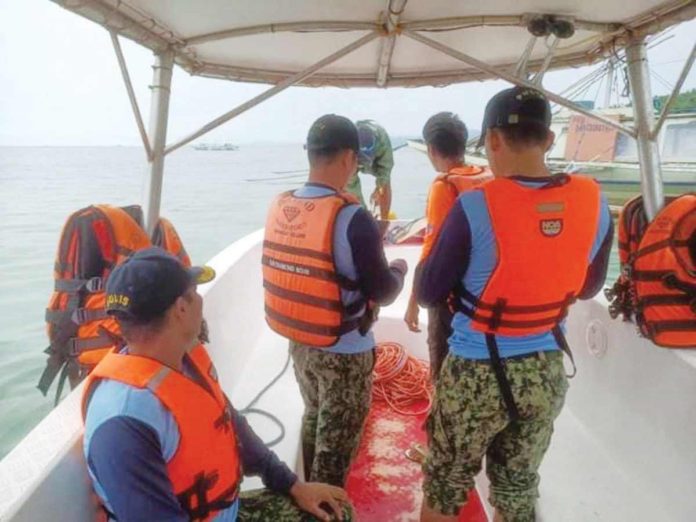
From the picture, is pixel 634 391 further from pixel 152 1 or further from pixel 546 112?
pixel 152 1

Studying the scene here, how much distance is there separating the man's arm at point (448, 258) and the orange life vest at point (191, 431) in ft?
2.21

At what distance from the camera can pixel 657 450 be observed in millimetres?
1918

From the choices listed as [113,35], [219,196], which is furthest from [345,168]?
[219,196]

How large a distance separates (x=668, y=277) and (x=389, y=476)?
1501mm

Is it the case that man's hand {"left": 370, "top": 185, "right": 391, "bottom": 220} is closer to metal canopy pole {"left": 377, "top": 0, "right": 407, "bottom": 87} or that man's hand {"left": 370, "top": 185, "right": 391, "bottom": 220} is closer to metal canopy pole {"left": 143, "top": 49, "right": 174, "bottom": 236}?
metal canopy pole {"left": 377, "top": 0, "right": 407, "bottom": 87}

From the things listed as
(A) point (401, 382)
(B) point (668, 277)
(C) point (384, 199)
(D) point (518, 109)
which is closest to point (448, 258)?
(D) point (518, 109)

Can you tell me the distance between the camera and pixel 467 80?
295cm

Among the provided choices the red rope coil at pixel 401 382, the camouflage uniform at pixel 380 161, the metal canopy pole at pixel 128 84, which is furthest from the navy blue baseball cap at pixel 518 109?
the red rope coil at pixel 401 382

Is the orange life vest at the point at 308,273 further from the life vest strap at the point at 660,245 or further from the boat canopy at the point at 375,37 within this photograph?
the life vest strap at the point at 660,245

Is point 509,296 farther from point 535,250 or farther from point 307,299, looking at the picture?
point 307,299

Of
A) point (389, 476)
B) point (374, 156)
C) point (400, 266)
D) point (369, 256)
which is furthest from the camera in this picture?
point (374, 156)

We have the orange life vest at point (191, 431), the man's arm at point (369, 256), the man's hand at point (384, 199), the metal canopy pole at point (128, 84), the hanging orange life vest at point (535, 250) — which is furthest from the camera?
the man's hand at point (384, 199)

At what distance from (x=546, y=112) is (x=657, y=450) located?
4.66 feet

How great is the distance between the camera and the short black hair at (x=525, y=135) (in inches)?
54.4
